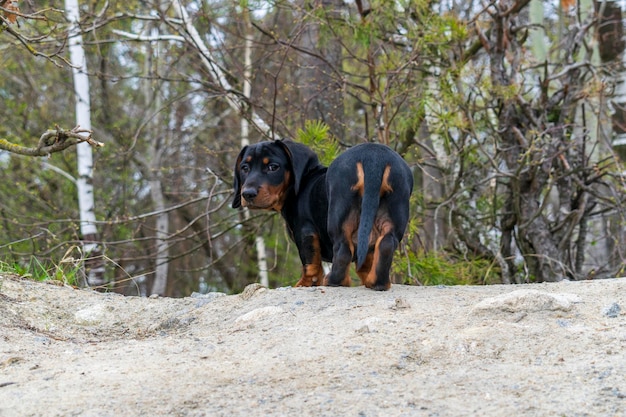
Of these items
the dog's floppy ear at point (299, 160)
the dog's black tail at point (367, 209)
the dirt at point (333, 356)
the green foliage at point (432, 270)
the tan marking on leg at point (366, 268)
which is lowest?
the green foliage at point (432, 270)

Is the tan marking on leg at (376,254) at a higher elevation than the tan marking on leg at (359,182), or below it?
below

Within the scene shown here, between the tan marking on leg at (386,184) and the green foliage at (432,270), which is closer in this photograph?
the tan marking on leg at (386,184)

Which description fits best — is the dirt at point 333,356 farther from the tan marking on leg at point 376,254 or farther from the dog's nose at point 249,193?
the dog's nose at point 249,193

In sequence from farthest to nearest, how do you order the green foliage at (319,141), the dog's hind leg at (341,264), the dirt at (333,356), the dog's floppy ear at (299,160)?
1. the green foliage at (319,141)
2. the dog's floppy ear at (299,160)
3. the dog's hind leg at (341,264)
4. the dirt at (333,356)

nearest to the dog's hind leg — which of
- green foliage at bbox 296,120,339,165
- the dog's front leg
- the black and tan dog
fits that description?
the black and tan dog

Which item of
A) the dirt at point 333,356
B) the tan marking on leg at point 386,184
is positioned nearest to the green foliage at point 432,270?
the tan marking on leg at point 386,184

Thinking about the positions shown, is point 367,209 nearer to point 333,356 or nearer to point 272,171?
point 272,171

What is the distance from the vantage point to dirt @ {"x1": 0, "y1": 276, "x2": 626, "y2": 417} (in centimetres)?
334

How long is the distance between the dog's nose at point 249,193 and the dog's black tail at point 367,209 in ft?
3.20

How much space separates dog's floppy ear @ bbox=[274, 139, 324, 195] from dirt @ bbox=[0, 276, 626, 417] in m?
1.16

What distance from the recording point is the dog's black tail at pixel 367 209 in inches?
205

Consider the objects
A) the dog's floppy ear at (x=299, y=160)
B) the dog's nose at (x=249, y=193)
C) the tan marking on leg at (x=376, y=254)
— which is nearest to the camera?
the tan marking on leg at (x=376, y=254)

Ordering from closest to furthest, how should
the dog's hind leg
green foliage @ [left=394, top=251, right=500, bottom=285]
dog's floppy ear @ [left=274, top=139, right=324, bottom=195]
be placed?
the dog's hind leg → dog's floppy ear @ [left=274, top=139, right=324, bottom=195] → green foliage @ [left=394, top=251, right=500, bottom=285]

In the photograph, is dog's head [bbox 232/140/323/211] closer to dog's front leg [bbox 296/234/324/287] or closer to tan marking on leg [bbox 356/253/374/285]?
dog's front leg [bbox 296/234/324/287]
